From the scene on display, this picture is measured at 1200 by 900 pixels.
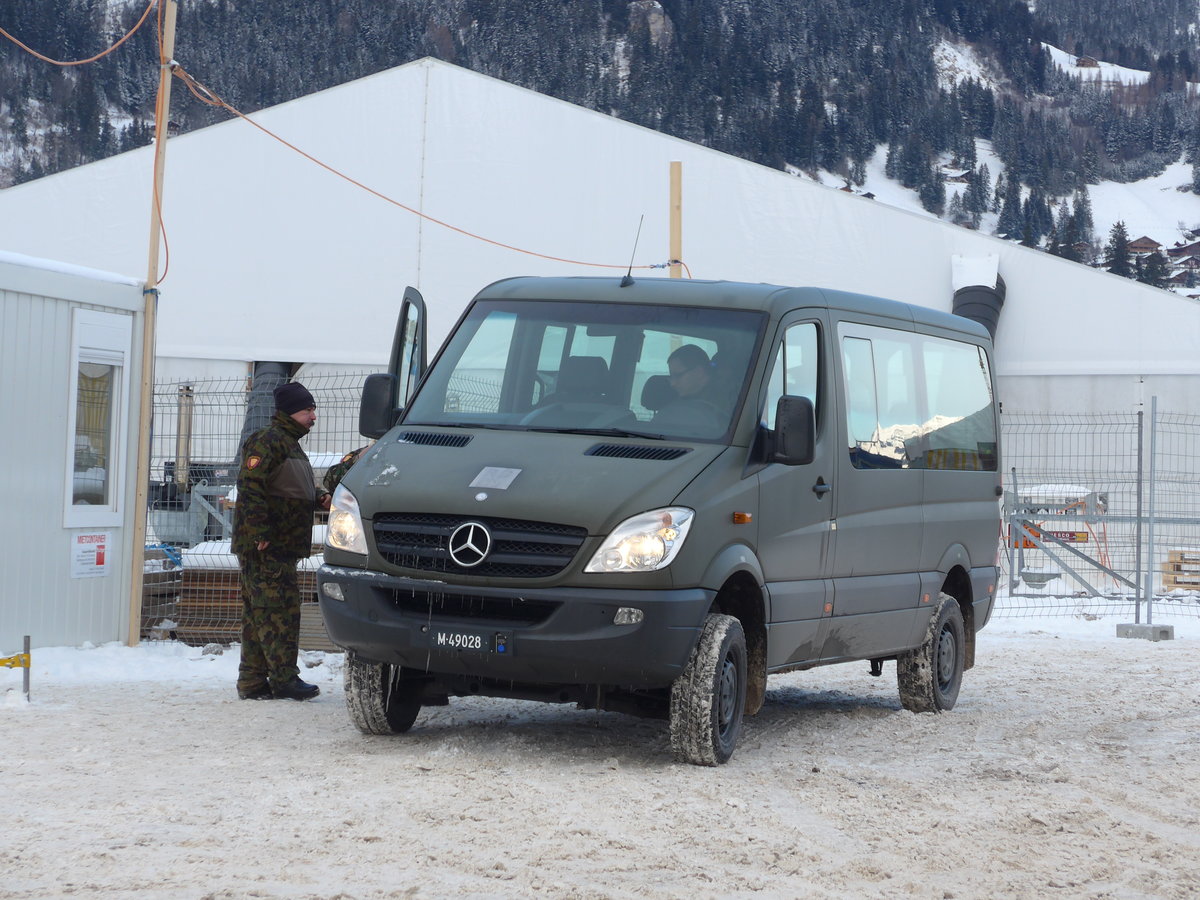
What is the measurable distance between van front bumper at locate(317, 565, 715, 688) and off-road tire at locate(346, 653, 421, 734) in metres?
0.58

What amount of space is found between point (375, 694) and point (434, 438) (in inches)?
50.7

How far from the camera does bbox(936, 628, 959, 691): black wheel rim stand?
971 cm

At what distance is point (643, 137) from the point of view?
31.5 m

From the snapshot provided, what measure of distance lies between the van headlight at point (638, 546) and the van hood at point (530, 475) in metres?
0.05

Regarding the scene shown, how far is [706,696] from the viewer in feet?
22.8

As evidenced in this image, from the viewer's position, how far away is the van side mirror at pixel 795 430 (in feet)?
23.6

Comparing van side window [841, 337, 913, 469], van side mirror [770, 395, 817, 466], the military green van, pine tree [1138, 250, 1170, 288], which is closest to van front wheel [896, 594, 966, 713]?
the military green van

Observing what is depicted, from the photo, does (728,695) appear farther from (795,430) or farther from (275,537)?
(275,537)

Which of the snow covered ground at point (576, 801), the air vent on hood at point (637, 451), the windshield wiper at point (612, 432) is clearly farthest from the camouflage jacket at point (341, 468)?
the air vent on hood at point (637, 451)

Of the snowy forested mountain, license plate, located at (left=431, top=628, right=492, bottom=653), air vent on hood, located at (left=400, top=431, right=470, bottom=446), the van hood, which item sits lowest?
license plate, located at (left=431, top=628, right=492, bottom=653)

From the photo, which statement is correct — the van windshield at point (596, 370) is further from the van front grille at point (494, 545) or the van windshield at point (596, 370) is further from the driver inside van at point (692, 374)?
the van front grille at point (494, 545)

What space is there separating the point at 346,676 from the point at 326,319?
24.8 m

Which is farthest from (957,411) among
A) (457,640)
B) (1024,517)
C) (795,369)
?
(1024,517)

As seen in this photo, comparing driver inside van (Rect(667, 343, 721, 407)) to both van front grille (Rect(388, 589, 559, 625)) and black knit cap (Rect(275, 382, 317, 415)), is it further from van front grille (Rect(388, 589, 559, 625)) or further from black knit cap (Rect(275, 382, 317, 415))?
black knit cap (Rect(275, 382, 317, 415))
